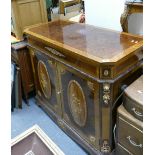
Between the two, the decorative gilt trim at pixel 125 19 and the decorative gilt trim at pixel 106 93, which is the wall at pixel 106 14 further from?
the decorative gilt trim at pixel 106 93

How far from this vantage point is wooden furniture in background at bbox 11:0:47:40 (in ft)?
6.31

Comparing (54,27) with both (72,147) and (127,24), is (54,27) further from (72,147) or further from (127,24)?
(72,147)

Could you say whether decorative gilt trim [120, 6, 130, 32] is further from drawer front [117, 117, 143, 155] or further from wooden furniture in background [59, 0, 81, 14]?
drawer front [117, 117, 143, 155]

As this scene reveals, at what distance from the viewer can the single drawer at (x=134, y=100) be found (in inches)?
41.9

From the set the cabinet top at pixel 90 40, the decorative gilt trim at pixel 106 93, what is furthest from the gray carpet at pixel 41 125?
the cabinet top at pixel 90 40

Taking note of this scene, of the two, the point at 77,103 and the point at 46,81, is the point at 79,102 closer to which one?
the point at 77,103

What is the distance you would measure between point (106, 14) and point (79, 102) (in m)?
0.73

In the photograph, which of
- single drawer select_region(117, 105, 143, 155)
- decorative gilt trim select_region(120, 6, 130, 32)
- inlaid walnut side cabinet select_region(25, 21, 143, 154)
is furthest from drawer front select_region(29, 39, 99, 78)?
decorative gilt trim select_region(120, 6, 130, 32)

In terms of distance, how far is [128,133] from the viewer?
3.89ft

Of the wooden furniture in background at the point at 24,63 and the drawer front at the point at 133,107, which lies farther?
the wooden furniture in background at the point at 24,63

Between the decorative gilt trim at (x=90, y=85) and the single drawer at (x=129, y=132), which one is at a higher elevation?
the decorative gilt trim at (x=90, y=85)

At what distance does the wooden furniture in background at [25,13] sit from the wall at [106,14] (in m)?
0.57

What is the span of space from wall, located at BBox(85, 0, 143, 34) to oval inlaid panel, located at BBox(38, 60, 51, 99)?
22.2 inches

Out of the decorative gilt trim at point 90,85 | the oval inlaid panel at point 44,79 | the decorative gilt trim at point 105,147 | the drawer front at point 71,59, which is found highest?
the drawer front at point 71,59
